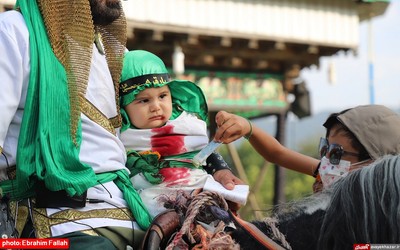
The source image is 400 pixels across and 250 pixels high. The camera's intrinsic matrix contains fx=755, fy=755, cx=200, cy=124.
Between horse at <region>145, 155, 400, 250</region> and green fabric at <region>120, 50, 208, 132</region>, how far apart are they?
68cm

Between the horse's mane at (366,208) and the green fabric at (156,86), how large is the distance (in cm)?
113

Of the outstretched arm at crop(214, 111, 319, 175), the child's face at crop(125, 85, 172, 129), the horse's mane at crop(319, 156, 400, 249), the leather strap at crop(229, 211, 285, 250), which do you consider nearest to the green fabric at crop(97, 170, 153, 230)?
the child's face at crop(125, 85, 172, 129)

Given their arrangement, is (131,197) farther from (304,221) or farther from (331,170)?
(331,170)

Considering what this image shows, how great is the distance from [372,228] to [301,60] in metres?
11.3

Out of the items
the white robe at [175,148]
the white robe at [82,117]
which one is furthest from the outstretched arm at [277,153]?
the white robe at [82,117]

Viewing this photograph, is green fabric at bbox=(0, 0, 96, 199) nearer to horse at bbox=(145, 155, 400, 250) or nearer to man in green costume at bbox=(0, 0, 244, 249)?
man in green costume at bbox=(0, 0, 244, 249)

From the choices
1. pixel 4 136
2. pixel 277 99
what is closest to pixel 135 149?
pixel 4 136

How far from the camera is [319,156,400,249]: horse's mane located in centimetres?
241

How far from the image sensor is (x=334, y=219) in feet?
8.36

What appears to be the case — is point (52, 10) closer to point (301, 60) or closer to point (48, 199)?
point (48, 199)

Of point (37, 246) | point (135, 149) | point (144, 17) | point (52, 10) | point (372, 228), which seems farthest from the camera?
point (144, 17)

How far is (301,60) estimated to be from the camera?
1355cm

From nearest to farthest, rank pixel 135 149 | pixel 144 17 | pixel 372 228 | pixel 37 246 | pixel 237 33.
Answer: pixel 372 228
pixel 37 246
pixel 135 149
pixel 144 17
pixel 237 33

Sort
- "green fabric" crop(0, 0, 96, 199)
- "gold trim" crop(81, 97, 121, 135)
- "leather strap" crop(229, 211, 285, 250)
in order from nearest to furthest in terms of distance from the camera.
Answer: "leather strap" crop(229, 211, 285, 250) → "green fabric" crop(0, 0, 96, 199) → "gold trim" crop(81, 97, 121, 135)
